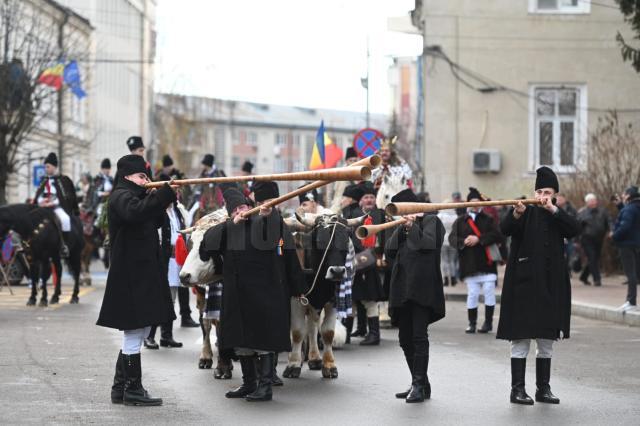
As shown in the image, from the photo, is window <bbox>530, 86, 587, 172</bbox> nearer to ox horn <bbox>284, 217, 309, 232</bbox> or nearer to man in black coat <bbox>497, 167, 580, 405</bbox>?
ox horn <bbox>284, 217, 309, 232</bbox>

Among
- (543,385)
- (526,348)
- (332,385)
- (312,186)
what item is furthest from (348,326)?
(312,186)

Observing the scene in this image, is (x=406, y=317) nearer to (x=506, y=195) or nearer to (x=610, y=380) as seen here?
(x=610, y=380)

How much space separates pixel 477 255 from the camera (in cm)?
1827

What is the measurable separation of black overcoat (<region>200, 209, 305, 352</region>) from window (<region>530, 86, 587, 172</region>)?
82.1 ft

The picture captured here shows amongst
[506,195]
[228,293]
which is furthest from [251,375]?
[506,195]

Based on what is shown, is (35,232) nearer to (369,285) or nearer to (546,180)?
(369,285)

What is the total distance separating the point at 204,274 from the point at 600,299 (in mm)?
12970

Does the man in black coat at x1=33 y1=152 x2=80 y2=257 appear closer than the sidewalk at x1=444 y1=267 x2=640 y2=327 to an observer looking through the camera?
No

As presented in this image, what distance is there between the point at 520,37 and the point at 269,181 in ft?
82.9

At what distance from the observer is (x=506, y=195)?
35.0 meters

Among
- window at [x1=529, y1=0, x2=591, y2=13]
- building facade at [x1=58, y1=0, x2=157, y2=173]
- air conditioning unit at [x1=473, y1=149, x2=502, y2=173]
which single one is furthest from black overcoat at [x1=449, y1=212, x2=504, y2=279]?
building facade at [x1=58, y1=0, x2=157, y2=173]

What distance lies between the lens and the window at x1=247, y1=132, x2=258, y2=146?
140250 mm

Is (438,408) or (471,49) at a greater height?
(471,49)

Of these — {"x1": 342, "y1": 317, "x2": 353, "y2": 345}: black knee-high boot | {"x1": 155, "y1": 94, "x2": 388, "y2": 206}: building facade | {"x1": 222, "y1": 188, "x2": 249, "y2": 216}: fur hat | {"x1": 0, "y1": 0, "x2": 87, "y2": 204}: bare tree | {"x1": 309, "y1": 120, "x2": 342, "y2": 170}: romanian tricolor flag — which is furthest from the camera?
{"x1": 155, "y1": 94, "x2": 388, "y2": 206}: building facade
